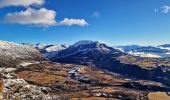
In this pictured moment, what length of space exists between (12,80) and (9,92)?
9.45 metres

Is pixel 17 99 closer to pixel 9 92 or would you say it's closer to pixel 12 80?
pixel 9 92

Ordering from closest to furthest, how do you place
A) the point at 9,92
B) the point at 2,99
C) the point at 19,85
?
the point at 2,99 < the point at 9,92 < the point at 19,85

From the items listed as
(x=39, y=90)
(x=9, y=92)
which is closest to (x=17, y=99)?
(x=9, y=92)

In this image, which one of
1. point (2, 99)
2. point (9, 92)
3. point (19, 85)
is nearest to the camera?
point (2, 99)

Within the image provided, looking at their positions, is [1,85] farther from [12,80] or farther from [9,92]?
[12,80]

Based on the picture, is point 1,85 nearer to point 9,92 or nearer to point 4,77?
point 9,92

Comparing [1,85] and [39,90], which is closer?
[1,85]

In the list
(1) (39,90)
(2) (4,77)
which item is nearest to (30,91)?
(1) (39,90)

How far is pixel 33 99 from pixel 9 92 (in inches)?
245

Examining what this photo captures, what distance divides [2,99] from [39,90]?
15.7 meters

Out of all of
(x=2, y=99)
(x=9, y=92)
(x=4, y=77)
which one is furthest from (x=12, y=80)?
(x=2, y=99)

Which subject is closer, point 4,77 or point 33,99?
point 33,99

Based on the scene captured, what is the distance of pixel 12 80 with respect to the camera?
95.9 meters

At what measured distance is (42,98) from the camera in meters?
90.6
